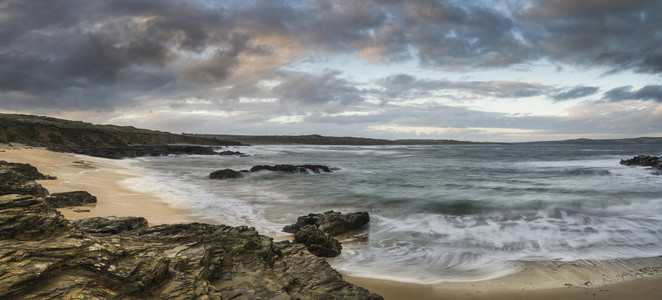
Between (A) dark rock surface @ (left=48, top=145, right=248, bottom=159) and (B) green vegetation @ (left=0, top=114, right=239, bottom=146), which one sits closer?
(A) dark rock surface @ (left=48, top=145, right=248, bottom=159)

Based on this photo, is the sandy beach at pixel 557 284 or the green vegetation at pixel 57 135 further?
the green vegetation at pixel 57 135

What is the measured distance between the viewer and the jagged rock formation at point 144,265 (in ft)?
8.95

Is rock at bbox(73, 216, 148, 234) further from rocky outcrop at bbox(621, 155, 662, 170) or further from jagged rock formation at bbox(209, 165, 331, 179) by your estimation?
rocky outcrop at bbox(621, 155, 662, 170)

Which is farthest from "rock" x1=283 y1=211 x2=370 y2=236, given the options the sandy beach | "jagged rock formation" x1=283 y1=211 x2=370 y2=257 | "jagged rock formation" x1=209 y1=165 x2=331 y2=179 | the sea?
"jagged rock formation" x1=209 y1=165 x2=331 y2=179

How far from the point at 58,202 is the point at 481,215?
13170 millimetres

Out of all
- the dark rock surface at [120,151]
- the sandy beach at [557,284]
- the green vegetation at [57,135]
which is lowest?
the sandy beach at [557,284]

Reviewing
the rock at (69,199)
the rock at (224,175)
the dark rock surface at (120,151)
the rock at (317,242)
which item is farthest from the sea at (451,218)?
the dark rock surface at (120,151)

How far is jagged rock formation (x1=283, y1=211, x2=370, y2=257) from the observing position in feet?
21.9

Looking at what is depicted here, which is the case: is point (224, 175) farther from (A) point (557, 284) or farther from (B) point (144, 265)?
(A) point (557, 284)

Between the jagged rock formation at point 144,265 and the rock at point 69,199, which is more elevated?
the jagged rock formation at point 144,265

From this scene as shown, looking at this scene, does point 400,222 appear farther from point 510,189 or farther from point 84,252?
point 510,189

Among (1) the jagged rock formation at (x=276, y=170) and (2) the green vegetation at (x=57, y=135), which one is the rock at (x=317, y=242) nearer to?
(1) the jagged rock formation at (x=276, y=170)

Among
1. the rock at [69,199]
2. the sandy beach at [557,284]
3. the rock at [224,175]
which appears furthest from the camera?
the rock at [224,175]

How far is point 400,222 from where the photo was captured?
35.2ft
